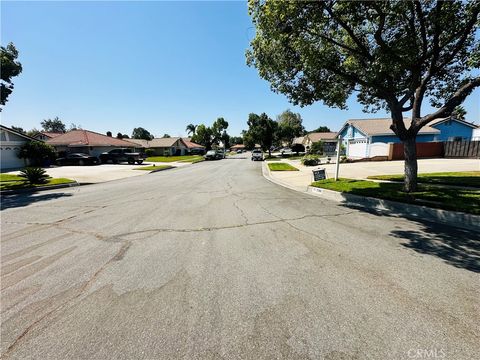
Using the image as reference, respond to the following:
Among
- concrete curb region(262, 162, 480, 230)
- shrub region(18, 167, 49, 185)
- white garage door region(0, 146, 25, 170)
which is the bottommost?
concrete curb region(262, 162, 480, 230)

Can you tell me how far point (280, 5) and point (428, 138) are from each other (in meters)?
31.5

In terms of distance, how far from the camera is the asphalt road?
7.78 feet

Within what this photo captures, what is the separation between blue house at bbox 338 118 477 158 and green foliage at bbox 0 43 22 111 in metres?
29.6

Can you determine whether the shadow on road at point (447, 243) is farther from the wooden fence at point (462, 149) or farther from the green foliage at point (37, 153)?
the green foliage at point (37, 153)

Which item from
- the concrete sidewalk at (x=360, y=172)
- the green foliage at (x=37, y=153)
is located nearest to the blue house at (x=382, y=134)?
the concrete sidewalk at (x=360, y=172)

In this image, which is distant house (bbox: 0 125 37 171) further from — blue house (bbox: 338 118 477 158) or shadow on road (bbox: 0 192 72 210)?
blue house (bbox: 338 118 477 158)

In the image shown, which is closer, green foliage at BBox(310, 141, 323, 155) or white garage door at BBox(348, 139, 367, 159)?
white garage door at BBox(348, 139, 367, 159)

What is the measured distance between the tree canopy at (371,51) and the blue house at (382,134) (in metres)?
17.8

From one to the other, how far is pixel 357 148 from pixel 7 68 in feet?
111

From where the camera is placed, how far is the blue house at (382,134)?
2767cm

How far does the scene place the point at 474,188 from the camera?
9.16 m

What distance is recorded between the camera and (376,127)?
98.4 feet

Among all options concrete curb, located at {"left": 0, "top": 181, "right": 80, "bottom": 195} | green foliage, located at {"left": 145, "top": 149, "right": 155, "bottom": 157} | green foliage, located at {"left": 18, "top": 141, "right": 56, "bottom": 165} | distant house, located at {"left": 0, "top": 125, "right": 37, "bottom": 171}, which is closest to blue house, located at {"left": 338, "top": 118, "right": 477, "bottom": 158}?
concrete curb, located at {"left": 0, "top": 181, "right": 80, "bottom": 195}

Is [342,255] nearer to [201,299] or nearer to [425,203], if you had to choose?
[201,299]
